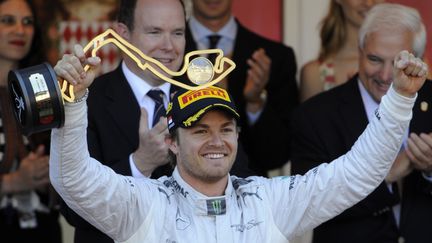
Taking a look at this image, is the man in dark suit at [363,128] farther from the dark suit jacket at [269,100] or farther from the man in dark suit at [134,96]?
the man in dark suit at [134,96]

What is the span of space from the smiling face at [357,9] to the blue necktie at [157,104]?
1.42m

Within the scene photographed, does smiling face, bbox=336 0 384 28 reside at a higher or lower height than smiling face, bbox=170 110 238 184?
lower

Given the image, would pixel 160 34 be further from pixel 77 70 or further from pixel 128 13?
pixel 77 70

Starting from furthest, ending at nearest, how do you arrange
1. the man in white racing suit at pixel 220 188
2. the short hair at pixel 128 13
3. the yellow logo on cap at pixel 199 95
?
1. the short hair at pixel 128 13
2. the yellow logo on cap at pixel 199 95
3. the man in white racing suit at pixel 220 188

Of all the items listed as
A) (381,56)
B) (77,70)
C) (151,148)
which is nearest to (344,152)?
(381,56)

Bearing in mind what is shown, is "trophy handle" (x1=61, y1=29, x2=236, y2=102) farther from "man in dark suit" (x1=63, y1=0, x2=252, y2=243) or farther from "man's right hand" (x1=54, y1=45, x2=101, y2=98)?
"man in dark suit" (x1=63, y1=0, x2=252, y2=243)

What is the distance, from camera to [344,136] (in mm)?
4527

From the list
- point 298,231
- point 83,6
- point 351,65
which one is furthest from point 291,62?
point 298,231

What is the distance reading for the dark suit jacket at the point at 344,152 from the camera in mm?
4453

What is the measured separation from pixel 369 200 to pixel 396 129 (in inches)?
36.6

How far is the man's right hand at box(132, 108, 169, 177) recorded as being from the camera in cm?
385

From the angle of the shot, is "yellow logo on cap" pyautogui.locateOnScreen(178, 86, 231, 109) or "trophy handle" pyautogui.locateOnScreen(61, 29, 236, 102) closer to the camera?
"trophy handle" pyautogui.locateOnScreen(61, 29, 236, 102)

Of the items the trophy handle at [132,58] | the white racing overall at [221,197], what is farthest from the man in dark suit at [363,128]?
the trophy handle at [132,58]

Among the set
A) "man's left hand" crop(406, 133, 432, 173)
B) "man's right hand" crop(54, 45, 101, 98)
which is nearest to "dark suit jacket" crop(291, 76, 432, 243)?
"man's left hand" crop(406, 133, 432, 173)
